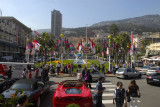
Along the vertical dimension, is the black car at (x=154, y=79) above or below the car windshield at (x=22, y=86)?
below

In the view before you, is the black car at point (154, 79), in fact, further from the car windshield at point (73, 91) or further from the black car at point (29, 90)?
the black car at point (29, 90)

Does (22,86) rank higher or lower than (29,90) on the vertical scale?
higher

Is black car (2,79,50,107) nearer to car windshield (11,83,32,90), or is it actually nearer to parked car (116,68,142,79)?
car windshield (11,83,32,90)

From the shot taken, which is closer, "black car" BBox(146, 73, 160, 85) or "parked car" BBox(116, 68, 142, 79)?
"black car" BBox(146, 73, 160, 85)

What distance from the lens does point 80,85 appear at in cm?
762

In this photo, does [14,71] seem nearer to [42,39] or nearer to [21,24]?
[42,39]

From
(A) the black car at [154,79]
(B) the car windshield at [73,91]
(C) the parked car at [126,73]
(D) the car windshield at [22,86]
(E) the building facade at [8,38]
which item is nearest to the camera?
(B) the car windshield at [73,91]

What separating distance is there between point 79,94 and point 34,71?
11.3 metres

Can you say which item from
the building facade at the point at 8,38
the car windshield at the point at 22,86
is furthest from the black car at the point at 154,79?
the building facade at the point at 8,38

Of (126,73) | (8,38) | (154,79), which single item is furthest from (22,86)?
(8,38)

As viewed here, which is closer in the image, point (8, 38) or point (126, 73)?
point (126, 73)

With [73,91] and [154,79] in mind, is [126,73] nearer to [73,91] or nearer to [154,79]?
[154,79]

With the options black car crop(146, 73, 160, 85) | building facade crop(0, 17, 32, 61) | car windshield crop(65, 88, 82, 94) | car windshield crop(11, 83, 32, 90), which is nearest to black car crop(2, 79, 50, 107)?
car windshield crop(11, 83, 32, 90)

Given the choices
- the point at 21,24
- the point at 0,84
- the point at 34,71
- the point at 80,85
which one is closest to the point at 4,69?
the point at 34,71
